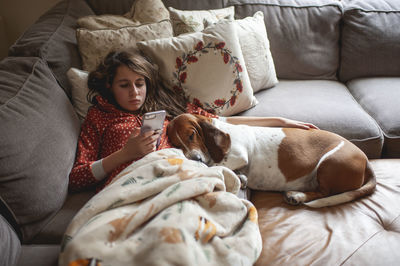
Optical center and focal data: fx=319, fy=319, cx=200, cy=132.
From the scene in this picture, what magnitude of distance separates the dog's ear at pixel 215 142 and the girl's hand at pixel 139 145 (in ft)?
0.86

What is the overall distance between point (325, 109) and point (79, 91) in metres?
1.36

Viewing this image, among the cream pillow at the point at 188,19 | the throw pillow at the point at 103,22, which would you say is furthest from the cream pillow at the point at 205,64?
the throw pillow at the point at 103,22

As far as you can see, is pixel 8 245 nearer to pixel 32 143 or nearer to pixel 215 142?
pixel 32 143

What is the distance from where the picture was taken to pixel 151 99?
5.32 ft

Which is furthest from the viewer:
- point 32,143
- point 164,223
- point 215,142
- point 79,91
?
point 79,91

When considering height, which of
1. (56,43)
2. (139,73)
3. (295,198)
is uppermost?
(56,43)

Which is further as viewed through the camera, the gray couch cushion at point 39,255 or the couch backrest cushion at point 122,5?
the couch backrest cushion at point 122,5

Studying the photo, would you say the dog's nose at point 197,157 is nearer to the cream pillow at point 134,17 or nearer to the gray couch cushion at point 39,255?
the gray couch cushion at point 39,255

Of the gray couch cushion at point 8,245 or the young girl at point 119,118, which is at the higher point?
the young girl at point 119,118

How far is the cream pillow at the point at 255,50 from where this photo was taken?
1.93m

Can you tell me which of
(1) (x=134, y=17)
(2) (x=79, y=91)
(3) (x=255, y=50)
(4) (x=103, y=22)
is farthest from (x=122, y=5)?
(3) (x=255, y=50)

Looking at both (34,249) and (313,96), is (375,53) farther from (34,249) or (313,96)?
(34,249)

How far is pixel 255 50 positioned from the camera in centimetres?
196

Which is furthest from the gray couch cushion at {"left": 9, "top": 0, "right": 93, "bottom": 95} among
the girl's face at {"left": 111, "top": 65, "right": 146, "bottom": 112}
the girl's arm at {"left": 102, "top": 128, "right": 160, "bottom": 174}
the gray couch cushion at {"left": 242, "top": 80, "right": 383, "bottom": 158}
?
the gray couch cushion at {"left": 242, "top": 80, "right": 383, "bottom": 158}
